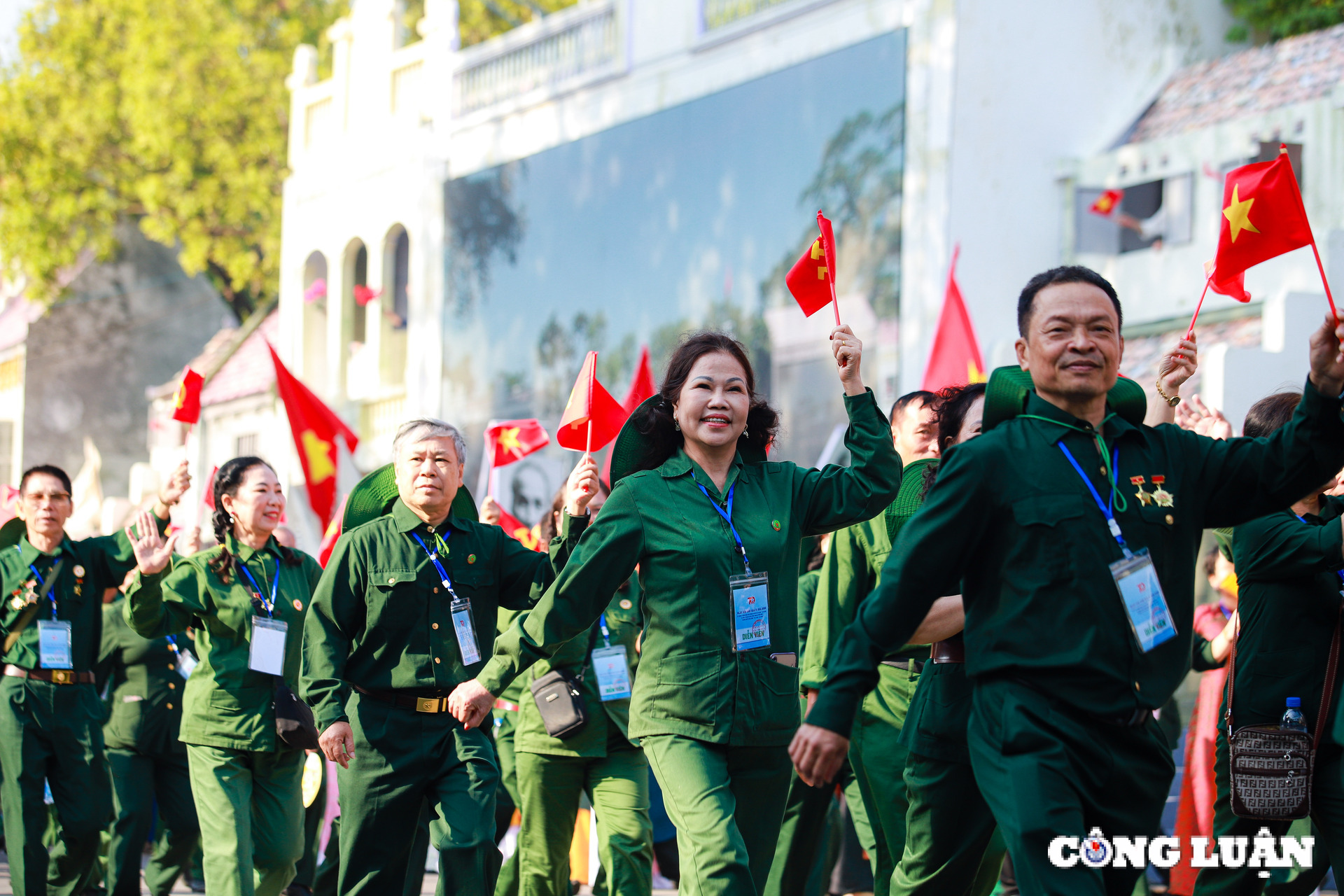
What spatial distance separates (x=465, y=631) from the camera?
249 inches

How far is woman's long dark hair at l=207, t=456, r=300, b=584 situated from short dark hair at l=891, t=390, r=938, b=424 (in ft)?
9.51

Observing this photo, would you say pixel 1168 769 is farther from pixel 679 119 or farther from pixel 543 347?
pixel 543 347

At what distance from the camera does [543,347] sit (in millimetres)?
22000

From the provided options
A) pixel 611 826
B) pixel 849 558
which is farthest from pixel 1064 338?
pixel 611 826

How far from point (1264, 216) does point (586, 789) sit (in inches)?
148

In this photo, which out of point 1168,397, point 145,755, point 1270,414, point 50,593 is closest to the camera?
point 1168,397

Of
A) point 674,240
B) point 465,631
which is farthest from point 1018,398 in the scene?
point 674,240

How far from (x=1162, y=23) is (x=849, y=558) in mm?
14361

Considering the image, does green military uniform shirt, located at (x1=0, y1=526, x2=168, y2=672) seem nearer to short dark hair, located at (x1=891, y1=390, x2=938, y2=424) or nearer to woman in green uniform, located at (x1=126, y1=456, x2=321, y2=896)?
woman in green uniform, located at (x1=126, y1=456, x2=321, y2=896)

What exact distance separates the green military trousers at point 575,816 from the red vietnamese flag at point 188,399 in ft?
11.2

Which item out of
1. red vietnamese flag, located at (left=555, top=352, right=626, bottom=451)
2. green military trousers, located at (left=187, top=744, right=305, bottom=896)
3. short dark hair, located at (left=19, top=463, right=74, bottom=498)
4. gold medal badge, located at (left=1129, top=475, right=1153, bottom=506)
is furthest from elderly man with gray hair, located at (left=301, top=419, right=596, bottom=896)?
short dark hair, located at (left=19, top=463, right=74, bottom=498)

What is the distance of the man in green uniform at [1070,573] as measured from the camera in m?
3.87

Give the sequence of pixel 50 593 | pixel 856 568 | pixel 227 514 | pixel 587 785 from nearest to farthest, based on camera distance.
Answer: pixel 856 568 < pixel 587 785 < pixel 227 514 < pixel 50 593

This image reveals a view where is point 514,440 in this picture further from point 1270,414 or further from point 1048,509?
point 1048,509
